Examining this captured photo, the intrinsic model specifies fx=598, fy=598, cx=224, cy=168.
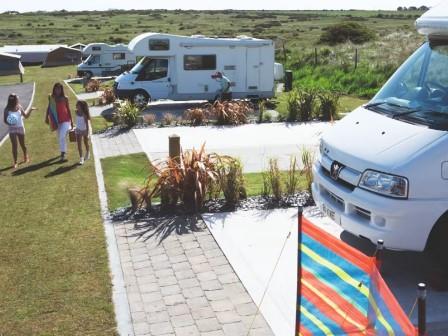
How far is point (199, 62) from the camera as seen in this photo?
20797 millimetres

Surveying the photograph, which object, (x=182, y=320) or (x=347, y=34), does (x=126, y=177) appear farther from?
(x=347, y=34)

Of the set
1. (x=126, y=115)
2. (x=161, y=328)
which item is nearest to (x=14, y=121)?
(x=126, y=115)

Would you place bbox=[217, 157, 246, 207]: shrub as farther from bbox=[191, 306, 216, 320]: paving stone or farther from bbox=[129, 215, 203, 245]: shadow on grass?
bbox=[191, 306, 216, 320]: paving stone

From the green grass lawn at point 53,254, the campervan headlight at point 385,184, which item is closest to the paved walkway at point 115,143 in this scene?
the green grass lawn at point 53,254

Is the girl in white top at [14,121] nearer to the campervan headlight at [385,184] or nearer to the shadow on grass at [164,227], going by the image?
the shadow on grass at [164,227]

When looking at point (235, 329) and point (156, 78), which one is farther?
point (156, 78)

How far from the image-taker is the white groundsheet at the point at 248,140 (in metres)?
12.6

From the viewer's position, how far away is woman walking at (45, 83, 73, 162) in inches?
476

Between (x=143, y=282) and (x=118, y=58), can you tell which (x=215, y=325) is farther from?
(x=118, y=58)

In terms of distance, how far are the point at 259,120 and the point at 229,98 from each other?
3820 millimetres

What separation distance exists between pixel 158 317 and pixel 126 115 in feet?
37.9

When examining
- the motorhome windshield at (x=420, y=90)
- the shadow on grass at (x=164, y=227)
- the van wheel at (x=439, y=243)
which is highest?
the motorhome windshield at (x=420, y=90)

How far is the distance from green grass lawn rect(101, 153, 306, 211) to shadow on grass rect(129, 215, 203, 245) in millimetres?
876

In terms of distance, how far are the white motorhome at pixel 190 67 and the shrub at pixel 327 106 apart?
448 centimetres
